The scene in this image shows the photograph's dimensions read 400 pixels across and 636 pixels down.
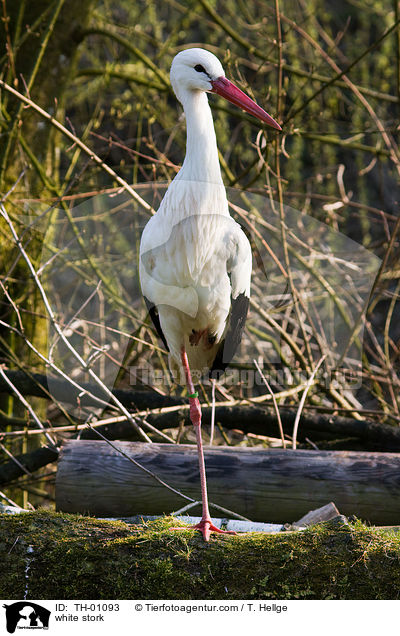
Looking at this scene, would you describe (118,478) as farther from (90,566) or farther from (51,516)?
(90,566)

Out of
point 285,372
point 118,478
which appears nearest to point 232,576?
point 118,478

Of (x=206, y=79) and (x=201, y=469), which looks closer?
(x=206, y=79)

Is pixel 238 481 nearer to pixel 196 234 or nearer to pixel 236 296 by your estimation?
pixel 236 296

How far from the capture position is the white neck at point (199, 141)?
2.67 m

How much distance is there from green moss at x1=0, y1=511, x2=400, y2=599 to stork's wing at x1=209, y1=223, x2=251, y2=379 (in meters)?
1.04

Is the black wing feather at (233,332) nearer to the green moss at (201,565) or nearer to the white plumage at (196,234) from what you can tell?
the white plumage at (196,234)

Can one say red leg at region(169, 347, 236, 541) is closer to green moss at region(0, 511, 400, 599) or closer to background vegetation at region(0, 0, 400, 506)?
green moss at region(0, 511, 400, 599)

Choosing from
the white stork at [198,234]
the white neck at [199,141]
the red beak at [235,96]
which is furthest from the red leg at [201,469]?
the red beak at [235,96]

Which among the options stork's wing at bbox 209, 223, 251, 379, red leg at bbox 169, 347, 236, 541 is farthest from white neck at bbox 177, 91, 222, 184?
red leg at bbox 169, 347, 236, 541
